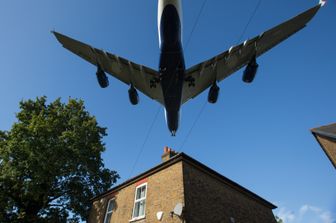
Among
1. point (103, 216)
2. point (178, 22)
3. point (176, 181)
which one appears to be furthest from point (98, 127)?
point (178, 22)

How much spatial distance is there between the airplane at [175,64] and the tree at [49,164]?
12958 millimetres

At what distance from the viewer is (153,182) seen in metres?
15.2

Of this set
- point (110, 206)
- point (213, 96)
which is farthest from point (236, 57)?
point (110, 206)

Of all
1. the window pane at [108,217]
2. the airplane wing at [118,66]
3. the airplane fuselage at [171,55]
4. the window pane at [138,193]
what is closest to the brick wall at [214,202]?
the airplane fuselage at [171,55]

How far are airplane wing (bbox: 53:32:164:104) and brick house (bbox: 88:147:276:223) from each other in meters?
4.67

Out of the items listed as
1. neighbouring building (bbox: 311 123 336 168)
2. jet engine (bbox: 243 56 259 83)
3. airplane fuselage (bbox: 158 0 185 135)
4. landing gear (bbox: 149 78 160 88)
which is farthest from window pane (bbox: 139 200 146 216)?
neighbouring building (bbox: 311 123 336 168)

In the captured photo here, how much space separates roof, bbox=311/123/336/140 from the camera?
75.4 feet

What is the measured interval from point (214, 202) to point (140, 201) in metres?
4.63

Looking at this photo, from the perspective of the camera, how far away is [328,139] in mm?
23609

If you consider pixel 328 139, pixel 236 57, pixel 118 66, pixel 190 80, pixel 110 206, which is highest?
pixel 328 139

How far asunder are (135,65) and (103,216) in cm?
1133

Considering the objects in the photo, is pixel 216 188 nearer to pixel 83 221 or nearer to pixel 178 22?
pixel 178 22

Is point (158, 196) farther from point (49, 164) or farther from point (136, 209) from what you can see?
point (49, 164)

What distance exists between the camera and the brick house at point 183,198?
1303 cm
